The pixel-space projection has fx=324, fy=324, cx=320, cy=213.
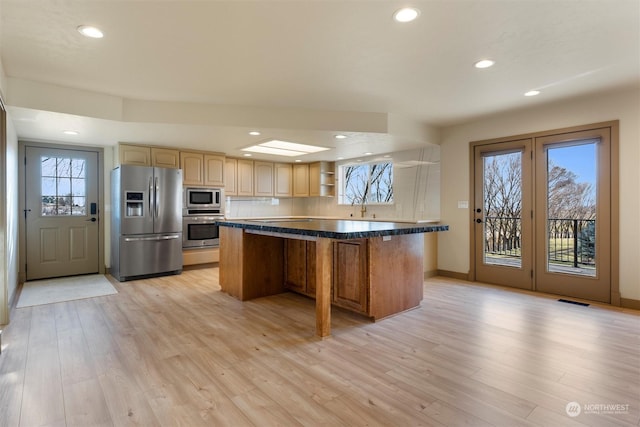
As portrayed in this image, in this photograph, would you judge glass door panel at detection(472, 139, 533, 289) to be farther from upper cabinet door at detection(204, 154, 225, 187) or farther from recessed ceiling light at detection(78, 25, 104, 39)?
recessed ceiling light at detection(78, 25, 104, 39)

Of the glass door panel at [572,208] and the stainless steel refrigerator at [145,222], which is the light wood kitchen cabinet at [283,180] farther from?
the glass door panel at [572,208]

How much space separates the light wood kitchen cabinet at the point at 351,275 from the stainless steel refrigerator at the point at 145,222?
3.15m

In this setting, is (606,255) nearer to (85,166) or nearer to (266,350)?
(266,350)

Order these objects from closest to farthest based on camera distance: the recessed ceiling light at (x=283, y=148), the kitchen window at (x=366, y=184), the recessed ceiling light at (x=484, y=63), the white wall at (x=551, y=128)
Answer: the recessed ceiling light at (x=484, y=63) → the white wall at (x=551, y=128) → the recessed ceiling light at (x=283, y=148) → the kitchen window at (x=366, y=184)

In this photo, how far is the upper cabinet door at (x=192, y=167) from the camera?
5559 millimetres

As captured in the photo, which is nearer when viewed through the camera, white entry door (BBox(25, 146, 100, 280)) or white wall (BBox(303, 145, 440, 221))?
white entry door (BBox(25, 146, 100, 280))

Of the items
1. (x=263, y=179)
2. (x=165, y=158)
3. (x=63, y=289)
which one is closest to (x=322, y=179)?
(x=263, y=179)

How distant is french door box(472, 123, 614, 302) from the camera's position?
12.5ft

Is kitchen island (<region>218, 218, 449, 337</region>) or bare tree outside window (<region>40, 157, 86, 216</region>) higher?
bare tree outside window (<region>40, 157, 86, 216</region>)

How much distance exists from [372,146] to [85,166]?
15.4ft

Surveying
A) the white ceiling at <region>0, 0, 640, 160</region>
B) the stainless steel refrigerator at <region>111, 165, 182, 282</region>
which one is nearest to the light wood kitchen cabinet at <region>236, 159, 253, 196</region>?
the stainless steel refrigerator at <region>111, 165, 182, 282</region>

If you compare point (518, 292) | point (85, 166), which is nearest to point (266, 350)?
point (518, 292)

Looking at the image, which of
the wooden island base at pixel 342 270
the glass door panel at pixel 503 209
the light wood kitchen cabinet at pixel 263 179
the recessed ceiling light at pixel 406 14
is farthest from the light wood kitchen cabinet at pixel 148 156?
the glass door panel at pixel 503 209

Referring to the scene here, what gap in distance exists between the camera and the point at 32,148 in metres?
4.85
